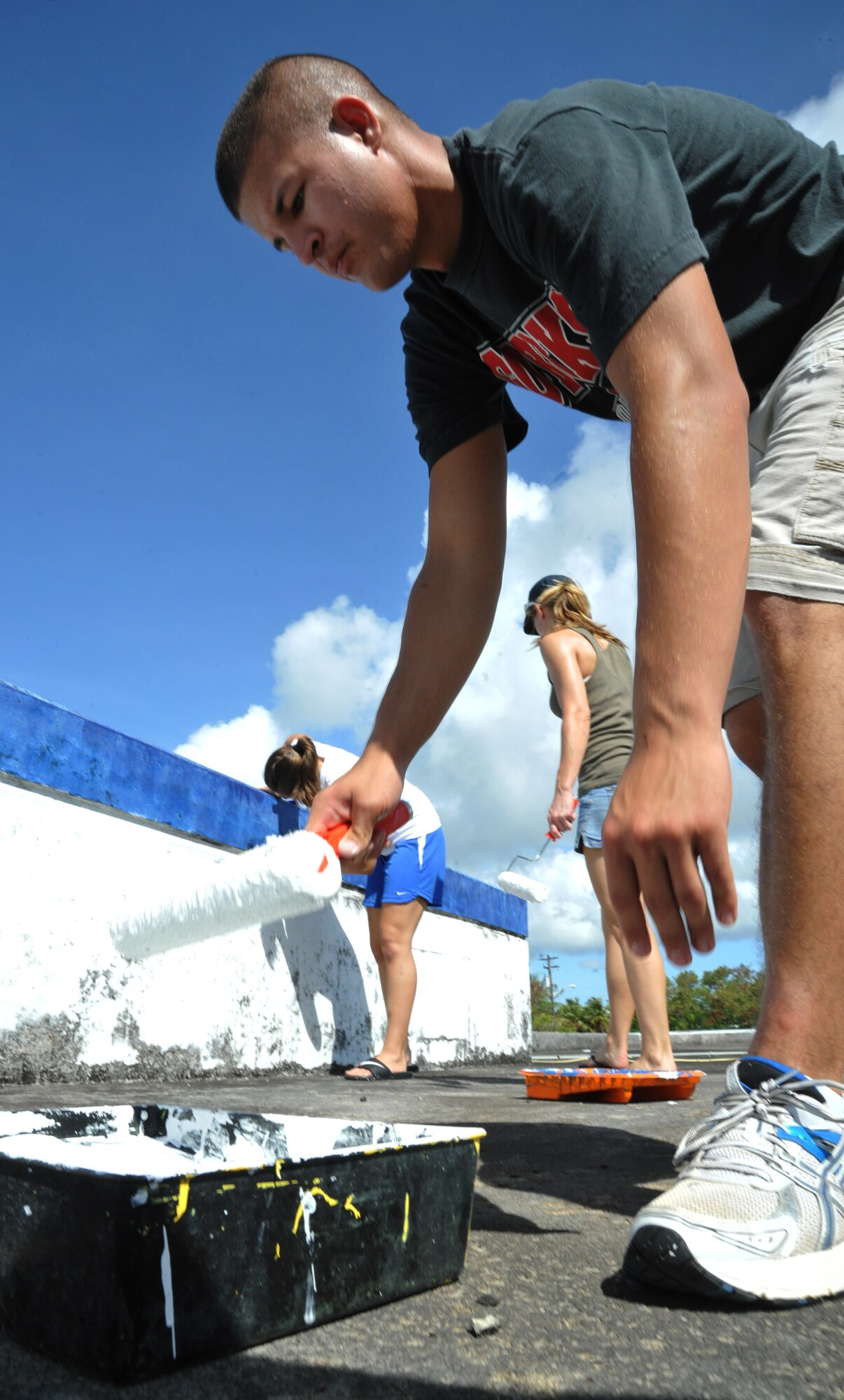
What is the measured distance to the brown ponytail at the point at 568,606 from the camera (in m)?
4.08

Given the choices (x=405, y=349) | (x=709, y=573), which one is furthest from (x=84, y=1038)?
(x=709, y=573)

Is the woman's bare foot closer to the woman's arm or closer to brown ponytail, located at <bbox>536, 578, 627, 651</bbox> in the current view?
the woman's arm

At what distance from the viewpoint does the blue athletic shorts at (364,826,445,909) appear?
14.2 feet

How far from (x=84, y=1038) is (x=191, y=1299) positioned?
2.85m

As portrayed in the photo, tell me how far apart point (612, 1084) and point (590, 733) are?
4.87ft

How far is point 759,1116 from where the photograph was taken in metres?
1.13

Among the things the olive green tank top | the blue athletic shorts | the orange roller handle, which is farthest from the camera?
the blue athletic shorts

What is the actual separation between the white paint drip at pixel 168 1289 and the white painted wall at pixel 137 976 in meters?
2.14

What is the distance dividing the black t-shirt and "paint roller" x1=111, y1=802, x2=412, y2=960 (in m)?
0.68

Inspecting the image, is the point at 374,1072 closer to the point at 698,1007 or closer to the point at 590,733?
the point at 590,733

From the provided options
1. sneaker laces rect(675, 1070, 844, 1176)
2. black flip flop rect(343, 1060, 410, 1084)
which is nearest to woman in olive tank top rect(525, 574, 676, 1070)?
black flip flop rect(343, 1060, 410, 1084)

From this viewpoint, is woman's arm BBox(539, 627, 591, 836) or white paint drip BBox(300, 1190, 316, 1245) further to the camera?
woman's arm BBox(539, 627, 591, 836)

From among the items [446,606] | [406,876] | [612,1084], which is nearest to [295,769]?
[406,876]

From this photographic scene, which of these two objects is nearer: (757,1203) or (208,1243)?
(208,1243)
